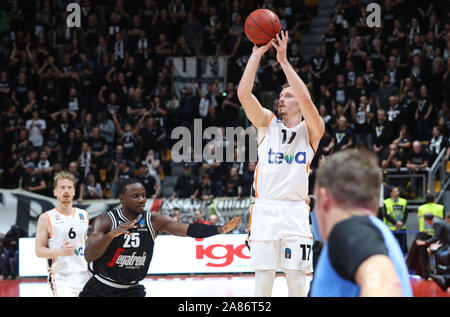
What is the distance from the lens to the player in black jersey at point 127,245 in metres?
5.15

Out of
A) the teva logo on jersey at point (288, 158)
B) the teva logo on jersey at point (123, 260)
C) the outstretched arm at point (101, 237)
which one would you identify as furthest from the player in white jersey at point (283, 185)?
the outstretched arm at point (101, 237)

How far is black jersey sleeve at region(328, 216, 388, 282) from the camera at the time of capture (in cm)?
224

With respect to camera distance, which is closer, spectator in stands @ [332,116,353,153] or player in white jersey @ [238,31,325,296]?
player in white jersey @ [238,31,325,296]

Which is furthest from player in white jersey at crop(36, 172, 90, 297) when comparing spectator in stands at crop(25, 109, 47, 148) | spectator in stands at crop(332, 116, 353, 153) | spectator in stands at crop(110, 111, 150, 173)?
spectator in stands at crop(25, 109, 47, 148)

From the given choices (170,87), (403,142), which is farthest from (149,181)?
(403,142)

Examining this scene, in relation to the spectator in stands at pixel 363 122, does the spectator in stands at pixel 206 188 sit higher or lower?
lower

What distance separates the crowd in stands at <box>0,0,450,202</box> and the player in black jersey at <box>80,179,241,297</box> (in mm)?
8899

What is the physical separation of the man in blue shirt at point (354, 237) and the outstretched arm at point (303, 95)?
2450 millimetres

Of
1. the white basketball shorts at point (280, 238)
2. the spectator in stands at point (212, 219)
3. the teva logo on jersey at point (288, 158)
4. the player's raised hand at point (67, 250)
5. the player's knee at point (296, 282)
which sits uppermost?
the teva logo on jersey at point (288, 158)

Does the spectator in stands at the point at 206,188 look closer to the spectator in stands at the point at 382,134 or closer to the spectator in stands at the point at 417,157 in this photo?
the spectator in stands at the point at 382,134

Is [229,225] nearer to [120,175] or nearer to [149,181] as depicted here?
[149,181]

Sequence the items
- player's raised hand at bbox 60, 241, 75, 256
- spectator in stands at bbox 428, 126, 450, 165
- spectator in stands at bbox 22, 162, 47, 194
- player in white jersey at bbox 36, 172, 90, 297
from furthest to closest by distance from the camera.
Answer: spectator in stands at bbox 22, 162, 47, 194 < spectator in stands at bbox 428, 126, 450, 165 < player in white jersey at bbox 36, 172, 90, 297 < player's raised hand at bbox 60, 241, 75, 256

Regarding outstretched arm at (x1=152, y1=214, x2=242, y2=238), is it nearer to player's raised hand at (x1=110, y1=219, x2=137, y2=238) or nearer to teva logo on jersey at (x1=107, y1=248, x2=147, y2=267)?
teva logo on jersey at (x1=107, y1=248, x2=147, y2=267)

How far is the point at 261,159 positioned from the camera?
527 cm
